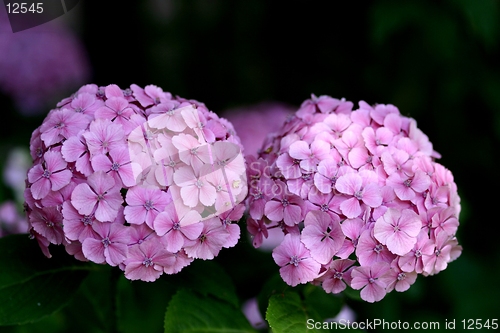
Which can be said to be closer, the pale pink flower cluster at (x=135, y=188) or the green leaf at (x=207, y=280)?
the pale pink flower cluster at (x=135, y=188)

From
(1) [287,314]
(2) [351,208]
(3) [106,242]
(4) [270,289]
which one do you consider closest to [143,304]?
(4) [270,289]

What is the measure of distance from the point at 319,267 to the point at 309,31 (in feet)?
8.18

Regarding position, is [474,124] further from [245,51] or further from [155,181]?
[155,181]

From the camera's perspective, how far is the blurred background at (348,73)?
2648 mm

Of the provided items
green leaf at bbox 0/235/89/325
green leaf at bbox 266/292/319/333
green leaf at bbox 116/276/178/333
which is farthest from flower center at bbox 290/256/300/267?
green leaf at bbox 116/276/178/333

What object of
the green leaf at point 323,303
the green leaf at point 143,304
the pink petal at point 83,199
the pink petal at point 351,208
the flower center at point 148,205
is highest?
the pink petal at point 83,199

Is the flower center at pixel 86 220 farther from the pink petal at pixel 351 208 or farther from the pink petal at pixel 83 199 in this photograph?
the pink petal at pixel 351 208

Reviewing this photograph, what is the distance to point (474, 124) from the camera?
298cm

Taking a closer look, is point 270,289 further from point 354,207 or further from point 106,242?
point 106,242

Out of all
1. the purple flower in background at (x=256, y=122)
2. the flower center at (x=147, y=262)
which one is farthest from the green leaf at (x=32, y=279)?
the purple flower in background at (x=256, y=122)

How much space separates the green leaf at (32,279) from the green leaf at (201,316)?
0.31 meters

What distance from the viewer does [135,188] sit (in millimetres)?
1288

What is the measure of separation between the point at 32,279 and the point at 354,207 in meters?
0.90

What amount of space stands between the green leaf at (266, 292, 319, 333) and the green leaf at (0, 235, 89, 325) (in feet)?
1.89
